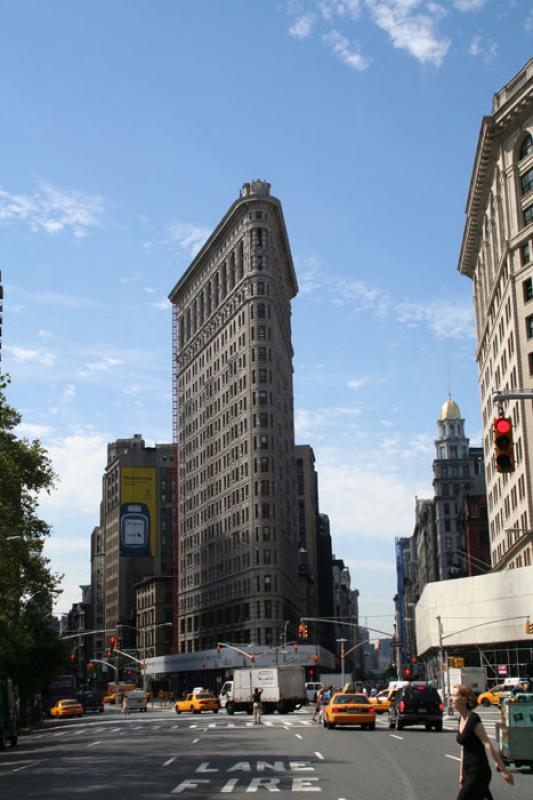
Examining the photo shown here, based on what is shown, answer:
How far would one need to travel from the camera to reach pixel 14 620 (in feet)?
208

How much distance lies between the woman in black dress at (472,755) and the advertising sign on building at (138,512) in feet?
519

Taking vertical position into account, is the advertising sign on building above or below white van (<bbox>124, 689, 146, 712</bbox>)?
above

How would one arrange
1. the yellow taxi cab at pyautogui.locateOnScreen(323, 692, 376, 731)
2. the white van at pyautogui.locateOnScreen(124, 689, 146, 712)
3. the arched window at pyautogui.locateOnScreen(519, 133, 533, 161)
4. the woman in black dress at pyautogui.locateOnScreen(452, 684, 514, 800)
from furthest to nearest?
the white van at pyautogui.locateOnScreen(124, 689, 146, 712)
the arched window at pyautogui.locateOnScreen(519, 133, 533, 161)
the yellow taxi cab at pyautogui.locateOnScreen(323, 692, 376, 731)
the woman in black dress at pyautogui.locateOnScreen(452, 684, 514, 800)

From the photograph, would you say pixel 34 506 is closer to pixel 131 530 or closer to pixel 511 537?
pixel 511 537

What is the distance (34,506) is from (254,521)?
246 ft

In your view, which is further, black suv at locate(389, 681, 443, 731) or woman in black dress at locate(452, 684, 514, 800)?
black suv at locate(389, 681, 443, 731)

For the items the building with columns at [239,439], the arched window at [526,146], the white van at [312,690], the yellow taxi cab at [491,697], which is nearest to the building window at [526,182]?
the arched window at [526,146]

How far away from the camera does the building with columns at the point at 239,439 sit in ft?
444

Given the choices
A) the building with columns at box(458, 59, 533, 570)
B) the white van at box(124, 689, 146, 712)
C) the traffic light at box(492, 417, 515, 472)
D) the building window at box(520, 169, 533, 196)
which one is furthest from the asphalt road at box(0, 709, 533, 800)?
the white van at box(124, 689, 146, 712)

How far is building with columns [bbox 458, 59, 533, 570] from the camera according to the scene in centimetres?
7806

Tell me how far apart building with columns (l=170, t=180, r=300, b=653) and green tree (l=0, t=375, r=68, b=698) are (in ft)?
190

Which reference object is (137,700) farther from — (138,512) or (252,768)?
(138,512)

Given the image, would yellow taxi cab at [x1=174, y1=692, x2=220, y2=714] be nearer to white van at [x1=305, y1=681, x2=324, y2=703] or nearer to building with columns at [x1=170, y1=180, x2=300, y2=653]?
white van at [x1=305, y1=681, x2=324, y2=703]

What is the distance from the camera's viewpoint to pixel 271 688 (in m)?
66.4
